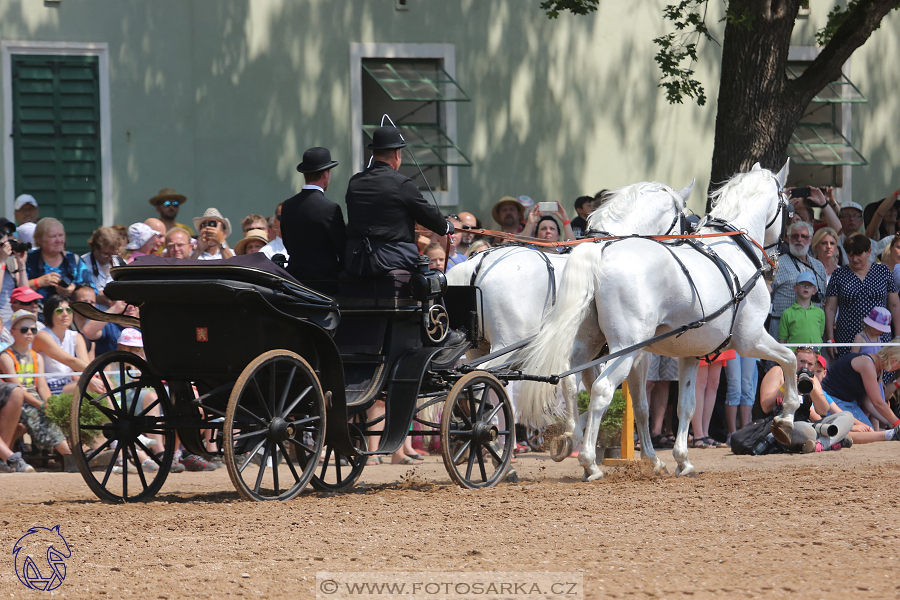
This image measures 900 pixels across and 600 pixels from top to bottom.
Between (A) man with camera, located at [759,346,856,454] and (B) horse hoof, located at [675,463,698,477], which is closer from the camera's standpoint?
(B) horse hoof, located at [675,463,698,477]

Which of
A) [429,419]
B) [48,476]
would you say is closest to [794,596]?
[429,419]

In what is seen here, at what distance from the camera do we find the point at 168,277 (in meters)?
6.89

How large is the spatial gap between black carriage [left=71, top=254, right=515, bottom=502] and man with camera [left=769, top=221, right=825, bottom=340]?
5.18 m

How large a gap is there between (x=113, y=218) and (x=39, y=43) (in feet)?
6.86

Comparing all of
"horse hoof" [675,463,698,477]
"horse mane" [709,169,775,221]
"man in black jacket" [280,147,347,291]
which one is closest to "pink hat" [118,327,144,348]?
"man in black jacket" [280,147,347,291]

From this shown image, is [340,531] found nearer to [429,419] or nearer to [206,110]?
[429,419]

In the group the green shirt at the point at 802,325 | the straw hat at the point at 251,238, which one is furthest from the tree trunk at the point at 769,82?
the straw hat at the point at 251,238

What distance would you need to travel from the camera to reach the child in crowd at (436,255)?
34.7 feet

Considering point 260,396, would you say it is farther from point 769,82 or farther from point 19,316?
point 769,82

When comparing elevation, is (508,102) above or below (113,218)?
above

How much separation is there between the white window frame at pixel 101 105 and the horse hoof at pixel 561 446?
6.94 meters

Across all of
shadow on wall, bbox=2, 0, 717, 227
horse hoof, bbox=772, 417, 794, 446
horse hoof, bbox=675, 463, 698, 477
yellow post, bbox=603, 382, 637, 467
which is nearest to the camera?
horse hoof, bbox=675, 463, 698, 477

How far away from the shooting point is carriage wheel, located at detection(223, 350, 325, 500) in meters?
6.80

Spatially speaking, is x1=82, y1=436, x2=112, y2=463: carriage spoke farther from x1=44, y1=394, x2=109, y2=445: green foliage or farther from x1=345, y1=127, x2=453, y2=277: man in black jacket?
x1=44, y1=394, x2=109, y2=445: green foliage
